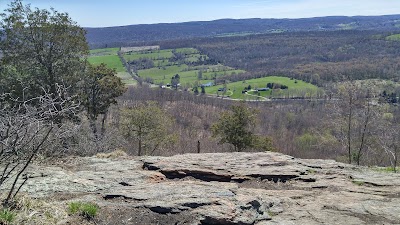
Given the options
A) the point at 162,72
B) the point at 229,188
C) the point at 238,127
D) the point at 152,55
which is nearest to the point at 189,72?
the point at 162,72

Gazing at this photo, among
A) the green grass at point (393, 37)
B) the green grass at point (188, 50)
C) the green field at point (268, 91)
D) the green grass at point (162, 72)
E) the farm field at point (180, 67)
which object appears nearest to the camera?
the green field at point (268, 91)

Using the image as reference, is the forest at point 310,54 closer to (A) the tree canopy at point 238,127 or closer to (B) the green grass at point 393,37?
(B) the green grass at point 393,37

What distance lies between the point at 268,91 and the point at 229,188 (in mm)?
90347

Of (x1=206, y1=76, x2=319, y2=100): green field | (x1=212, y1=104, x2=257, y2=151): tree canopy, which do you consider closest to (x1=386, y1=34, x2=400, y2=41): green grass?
(x1=206, y1=76, x2=319, y2=100): green field

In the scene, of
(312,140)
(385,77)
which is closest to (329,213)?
(312,140)

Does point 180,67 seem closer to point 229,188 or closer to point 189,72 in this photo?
point 189,72

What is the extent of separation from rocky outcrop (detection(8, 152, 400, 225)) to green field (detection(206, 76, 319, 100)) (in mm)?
76533

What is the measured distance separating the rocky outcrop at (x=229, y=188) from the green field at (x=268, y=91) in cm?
7653

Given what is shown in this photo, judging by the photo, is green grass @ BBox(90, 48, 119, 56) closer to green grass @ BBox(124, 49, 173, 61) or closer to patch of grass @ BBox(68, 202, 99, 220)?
green grass @ BBox(124, 49, 173, 61)

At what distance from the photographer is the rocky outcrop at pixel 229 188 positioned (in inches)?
310

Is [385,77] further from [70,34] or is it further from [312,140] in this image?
[70,34]

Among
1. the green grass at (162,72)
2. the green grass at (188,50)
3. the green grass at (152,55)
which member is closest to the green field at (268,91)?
the green grass at (162,72)

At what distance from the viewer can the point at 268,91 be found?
321ft

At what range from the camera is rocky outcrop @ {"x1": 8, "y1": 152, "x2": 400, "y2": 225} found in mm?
7875
